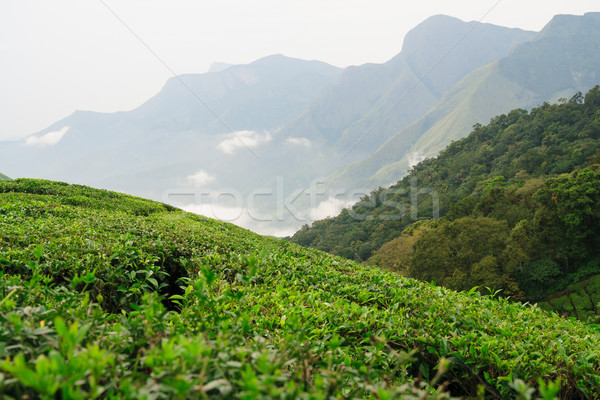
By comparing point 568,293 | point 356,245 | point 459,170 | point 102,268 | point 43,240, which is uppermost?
point 459,170

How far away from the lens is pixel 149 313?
1282 mm

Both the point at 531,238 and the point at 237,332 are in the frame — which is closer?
the point at 237,332

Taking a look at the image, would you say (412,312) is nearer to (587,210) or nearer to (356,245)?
(587,210)

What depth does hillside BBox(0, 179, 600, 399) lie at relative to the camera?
1.03m

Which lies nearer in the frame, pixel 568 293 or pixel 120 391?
pixel 120 391

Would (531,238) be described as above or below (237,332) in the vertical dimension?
below

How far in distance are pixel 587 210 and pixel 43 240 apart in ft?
88.9

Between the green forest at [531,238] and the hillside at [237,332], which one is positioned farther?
the green forest at [531,238]

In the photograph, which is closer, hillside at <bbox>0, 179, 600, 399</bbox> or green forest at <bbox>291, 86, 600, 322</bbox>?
hillside at <bbox>0, 179, 600, 399</bbox>

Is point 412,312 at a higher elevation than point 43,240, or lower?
lower

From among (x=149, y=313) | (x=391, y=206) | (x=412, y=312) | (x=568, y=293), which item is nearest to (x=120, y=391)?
(x=149, y=313)

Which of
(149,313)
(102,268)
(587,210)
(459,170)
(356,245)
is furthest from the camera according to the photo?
(459,170)

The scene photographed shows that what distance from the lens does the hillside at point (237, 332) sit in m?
1.03

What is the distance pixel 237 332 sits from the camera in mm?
1671
